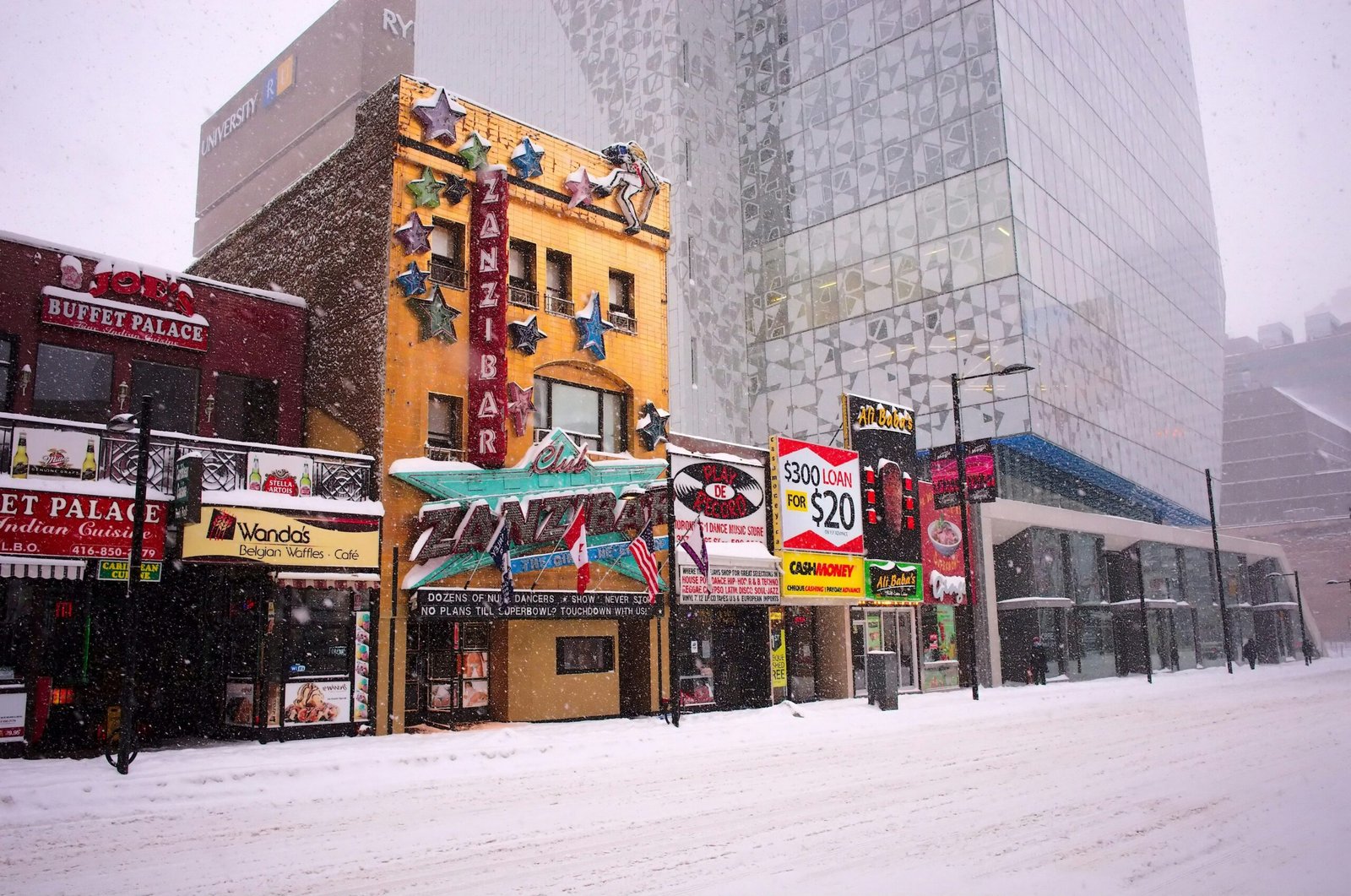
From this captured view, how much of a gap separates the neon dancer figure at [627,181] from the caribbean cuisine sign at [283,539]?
39.3 feet

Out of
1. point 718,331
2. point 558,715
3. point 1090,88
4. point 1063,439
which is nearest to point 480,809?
point 558,715

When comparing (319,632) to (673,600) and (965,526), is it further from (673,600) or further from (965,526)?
(965,526)

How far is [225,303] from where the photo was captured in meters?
23.4

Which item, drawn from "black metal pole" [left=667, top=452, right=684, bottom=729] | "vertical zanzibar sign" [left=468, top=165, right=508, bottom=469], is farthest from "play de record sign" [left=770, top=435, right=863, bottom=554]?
"vertical zanzibar sign" [left=468, top=165, right=508, bottom=469]

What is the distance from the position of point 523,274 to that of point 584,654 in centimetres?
1036

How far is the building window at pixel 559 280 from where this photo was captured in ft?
86.1

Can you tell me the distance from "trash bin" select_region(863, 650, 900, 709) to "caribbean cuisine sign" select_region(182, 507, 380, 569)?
45.7ft

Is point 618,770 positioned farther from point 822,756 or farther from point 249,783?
point 249,783

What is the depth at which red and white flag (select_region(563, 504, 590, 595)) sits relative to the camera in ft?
71.8

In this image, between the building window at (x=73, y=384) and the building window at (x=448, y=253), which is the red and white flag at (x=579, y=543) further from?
the building window at (x=73, y=384)

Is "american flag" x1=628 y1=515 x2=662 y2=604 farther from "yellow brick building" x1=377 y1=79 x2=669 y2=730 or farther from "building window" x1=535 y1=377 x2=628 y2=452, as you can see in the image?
"building window" x1=535 y1=377 x2=628 y2=452

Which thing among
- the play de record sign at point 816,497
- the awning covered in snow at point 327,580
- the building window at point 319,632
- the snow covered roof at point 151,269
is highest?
the snow covered roof at point 151,269

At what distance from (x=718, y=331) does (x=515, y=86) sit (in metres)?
26.7

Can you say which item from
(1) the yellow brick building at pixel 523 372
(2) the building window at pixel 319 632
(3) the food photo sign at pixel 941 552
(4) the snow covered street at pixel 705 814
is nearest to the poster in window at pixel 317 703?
(2) the building window at pixel 319 632
